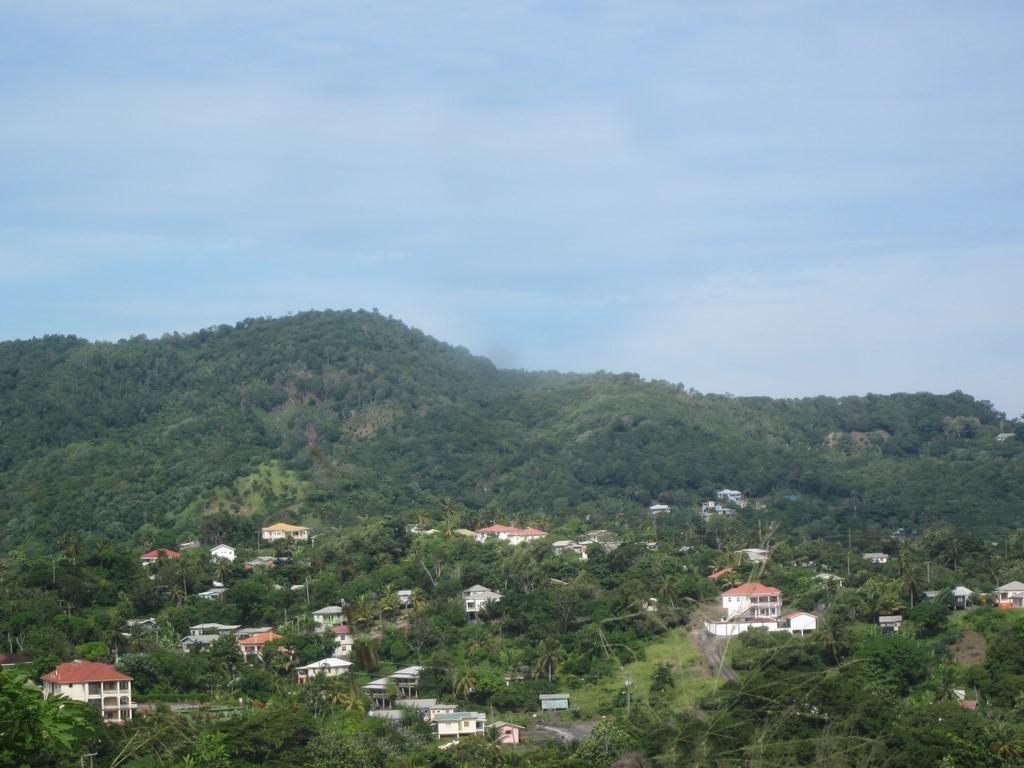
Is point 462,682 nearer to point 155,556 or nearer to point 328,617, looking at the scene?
point 328,617

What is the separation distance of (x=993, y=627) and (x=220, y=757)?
23547mm

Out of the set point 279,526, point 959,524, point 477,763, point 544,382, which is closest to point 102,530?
point 279,526

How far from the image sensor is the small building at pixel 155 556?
52125mm

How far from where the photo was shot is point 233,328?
10288 centimetres

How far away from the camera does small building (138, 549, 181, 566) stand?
5212 centimetres

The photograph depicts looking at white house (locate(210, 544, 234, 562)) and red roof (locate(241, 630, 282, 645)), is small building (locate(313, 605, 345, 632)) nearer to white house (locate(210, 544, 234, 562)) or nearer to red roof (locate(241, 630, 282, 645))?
red roof (locate(241, 630, 282, 645))

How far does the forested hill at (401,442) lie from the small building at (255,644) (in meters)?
17.5

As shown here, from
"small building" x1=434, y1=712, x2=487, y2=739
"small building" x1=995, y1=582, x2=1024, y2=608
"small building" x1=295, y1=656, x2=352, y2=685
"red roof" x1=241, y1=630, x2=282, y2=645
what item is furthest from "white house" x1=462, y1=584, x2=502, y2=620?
"small building" x1=995, y1=582, x2=1024, y2=608

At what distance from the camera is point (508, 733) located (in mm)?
34375

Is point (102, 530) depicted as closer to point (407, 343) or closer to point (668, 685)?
point (668, 685)

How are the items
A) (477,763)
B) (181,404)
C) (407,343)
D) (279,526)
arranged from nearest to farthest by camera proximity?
(477,763) < (279,526) < (181,404) < (407,343)

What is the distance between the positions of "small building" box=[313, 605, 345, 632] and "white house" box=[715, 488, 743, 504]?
36.3 meters

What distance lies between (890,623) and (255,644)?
1967 centimetres

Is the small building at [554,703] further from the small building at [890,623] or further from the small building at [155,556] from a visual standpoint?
the small building at [155,556]
